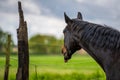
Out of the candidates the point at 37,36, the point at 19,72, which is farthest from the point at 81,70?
the point at 37,36

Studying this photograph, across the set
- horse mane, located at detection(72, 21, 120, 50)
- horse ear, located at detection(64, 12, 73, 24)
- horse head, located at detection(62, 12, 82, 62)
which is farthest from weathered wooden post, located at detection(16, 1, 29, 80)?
horse mane, located at detection(72, 21, 120, 50)

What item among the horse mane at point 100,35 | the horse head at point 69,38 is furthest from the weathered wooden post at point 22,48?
the horse mane at point 100,35

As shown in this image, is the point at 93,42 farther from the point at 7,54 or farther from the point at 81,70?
the point at 81,70

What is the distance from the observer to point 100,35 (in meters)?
6.77

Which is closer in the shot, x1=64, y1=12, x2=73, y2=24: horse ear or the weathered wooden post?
x1=64, y1=12, x2=73, y2=24: horse ear

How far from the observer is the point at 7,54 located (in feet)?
44.0

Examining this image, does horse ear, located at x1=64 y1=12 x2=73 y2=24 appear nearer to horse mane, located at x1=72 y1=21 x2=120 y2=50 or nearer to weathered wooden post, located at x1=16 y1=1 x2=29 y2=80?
horse mane, located at x1=72 y1=21 x2=120 y2=50

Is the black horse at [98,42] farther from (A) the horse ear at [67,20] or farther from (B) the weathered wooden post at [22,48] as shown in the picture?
(B) the weathered wooden post at [22,48]

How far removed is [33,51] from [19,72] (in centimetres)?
4886

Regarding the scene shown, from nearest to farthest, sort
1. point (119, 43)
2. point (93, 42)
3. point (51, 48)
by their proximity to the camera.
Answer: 1. point (119, 43)
2. point (93, 42)
3. point (51, 48)

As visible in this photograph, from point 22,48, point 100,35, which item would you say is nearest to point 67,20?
point 100,35

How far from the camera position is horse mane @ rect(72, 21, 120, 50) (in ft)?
21.5

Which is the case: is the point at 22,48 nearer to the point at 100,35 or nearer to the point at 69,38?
the point at 69,38

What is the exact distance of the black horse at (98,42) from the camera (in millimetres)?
6499
